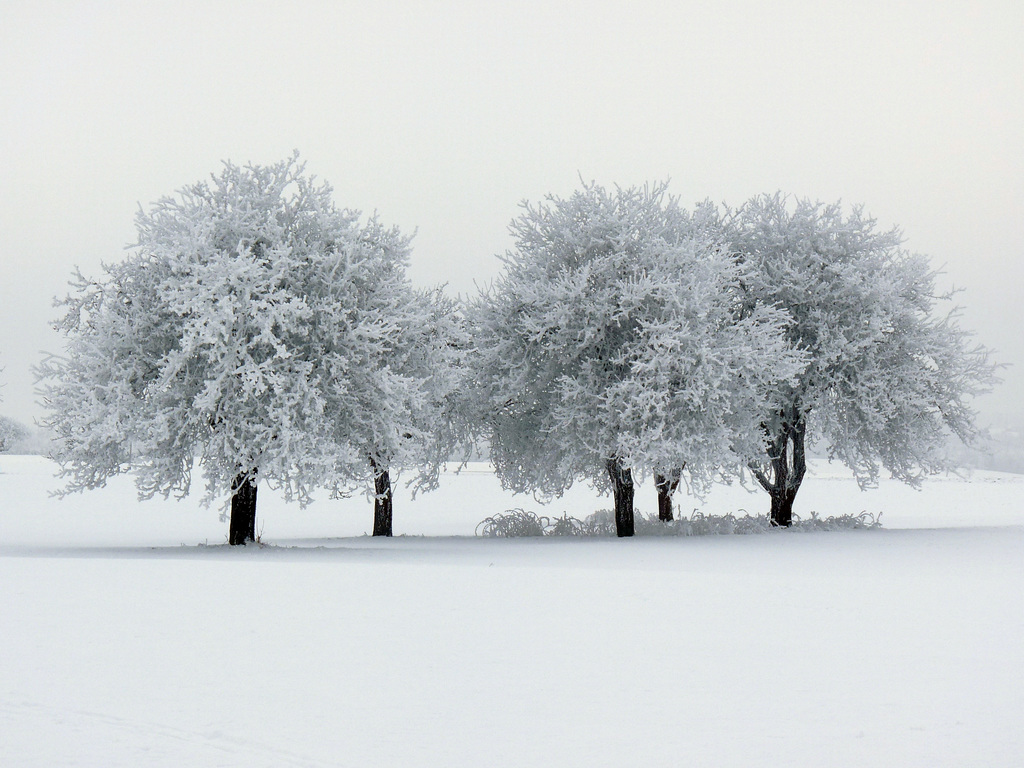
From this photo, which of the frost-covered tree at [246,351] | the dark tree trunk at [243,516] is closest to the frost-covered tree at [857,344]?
the frost-covered tree at [246,351]

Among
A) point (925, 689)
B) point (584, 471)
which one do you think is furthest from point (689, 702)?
point (584, 471)

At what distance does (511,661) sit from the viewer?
360 inches

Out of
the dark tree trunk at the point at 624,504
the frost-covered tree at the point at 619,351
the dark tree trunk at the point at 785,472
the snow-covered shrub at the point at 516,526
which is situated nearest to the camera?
the frost-covered tree at the point at 619,351

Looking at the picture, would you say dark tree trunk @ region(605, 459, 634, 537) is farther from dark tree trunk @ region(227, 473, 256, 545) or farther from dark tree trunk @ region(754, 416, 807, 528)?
dark tree trunk @ region(227, 473, 256, 545)

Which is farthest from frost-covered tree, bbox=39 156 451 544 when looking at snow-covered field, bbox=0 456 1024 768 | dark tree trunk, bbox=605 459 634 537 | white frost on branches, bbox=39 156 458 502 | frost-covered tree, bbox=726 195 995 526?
frost-covered tree, bbox=726 195 995 526

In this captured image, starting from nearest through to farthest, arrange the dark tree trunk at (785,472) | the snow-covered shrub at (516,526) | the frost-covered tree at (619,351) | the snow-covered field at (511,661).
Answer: the snow-covered field at (511,661) < the frost-covered tree at (619,351) < the snow-covered shrub at (516,526) < the dark tree trunk at (785,472)

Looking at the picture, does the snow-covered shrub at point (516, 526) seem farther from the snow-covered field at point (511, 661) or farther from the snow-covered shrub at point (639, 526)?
the snow-covered field at point (511, 661)

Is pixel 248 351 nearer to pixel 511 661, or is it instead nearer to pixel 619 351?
pixel 619 351

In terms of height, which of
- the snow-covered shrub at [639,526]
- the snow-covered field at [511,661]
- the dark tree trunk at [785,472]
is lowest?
the snow-covered field at [511,661]

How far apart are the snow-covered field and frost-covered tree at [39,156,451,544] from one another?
291cm

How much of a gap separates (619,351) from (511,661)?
1397 cm

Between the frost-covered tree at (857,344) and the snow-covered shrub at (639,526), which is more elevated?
the frost-covered tree at (857,344)

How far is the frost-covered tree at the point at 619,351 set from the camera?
860 inches

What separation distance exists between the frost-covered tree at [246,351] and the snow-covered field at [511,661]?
9.56 ft
